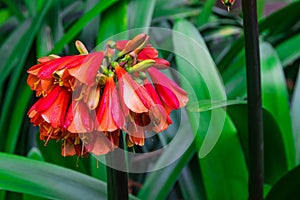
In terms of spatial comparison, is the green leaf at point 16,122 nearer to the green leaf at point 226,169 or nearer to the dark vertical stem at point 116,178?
the green leaf at point 226,169

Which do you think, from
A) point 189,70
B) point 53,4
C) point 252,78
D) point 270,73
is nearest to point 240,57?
point 270,73

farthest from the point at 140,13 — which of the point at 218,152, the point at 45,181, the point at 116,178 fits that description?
the point at 116,178

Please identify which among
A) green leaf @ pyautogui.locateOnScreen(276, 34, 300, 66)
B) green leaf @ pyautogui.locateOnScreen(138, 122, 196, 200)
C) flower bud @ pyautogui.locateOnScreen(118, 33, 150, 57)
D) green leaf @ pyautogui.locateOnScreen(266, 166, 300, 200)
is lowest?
green leaf @ pyautogui.locateOnScreen(266, 166, 300, 200)

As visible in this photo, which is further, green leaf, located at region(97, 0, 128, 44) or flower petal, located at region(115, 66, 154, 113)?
green leaf, located at region(97, 0, 128, 44)

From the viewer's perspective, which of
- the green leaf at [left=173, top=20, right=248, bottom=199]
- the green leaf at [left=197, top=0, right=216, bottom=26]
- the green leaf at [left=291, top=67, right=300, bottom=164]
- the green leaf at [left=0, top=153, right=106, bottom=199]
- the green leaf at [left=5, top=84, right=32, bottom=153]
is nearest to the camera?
the green leaf at [left=0, top=153, right=106, bottom=199]

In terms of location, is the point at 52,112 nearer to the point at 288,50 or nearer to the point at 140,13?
the point at 140,13

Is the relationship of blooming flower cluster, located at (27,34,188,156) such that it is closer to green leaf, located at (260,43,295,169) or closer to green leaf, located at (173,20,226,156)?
green leaf, located at (173,20,226,156)

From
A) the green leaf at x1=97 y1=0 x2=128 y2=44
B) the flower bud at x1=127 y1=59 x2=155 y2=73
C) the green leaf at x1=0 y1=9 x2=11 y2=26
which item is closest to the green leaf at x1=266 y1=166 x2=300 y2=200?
the flower bud at x1=127 y1=59 x2=155 y2=73

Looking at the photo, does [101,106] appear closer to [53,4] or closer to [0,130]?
[0,130]
